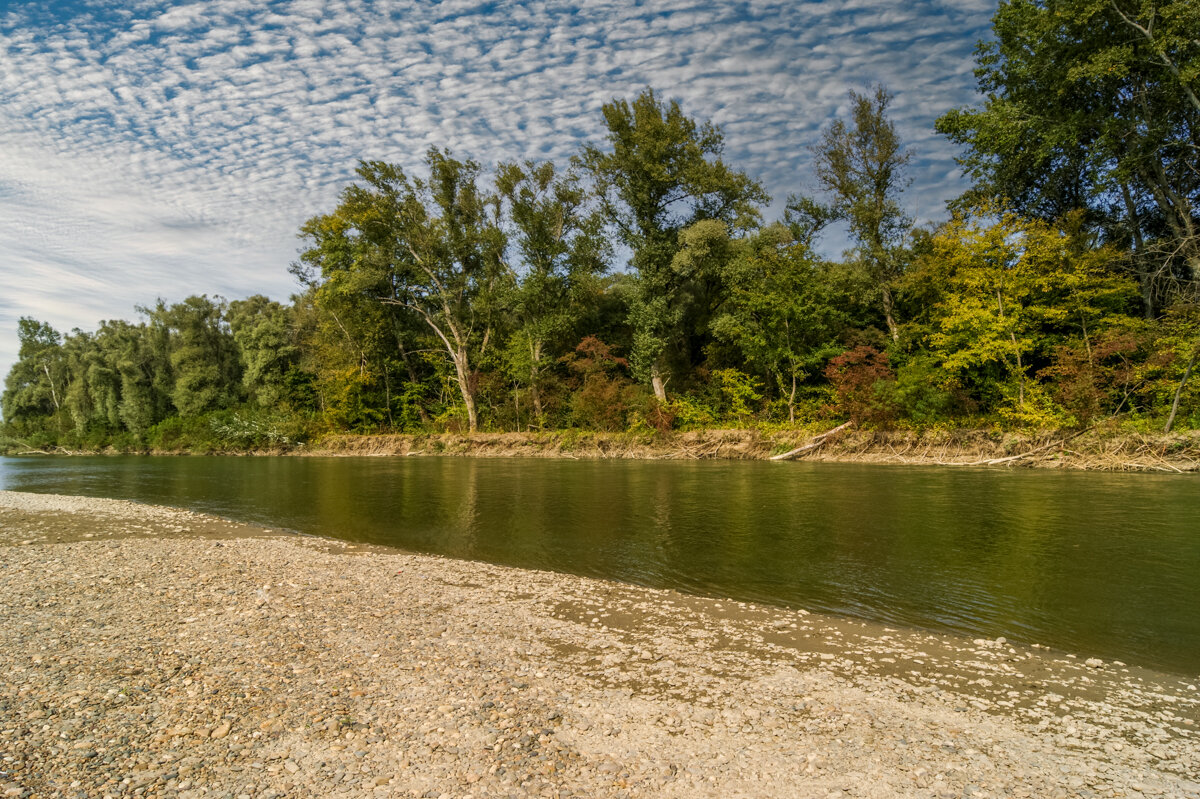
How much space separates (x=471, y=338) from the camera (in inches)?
1660

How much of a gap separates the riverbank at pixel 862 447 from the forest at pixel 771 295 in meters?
0.84

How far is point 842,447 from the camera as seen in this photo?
88.5 feet

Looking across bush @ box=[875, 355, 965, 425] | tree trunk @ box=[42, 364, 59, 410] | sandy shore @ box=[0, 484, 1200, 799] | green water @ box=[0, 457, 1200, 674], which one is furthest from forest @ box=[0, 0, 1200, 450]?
sandy shore @ box=[0, 484, 1200, 799]

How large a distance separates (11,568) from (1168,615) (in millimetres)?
16692

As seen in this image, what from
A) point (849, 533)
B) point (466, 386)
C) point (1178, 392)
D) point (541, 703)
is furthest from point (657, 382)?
point (541, 703)

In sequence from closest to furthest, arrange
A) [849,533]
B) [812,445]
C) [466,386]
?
[849,533]
[812,445]
[466,386]

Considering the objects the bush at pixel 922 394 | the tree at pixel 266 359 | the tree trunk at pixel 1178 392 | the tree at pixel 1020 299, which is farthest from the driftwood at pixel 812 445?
the tree at pixel 266 359

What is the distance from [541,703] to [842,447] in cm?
2500

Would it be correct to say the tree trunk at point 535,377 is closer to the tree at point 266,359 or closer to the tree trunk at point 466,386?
the tree trunk at point 466,386

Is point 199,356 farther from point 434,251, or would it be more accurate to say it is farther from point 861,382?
point 861,382

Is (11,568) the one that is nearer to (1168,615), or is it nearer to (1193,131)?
(1168,615)

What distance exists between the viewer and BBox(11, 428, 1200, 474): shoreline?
66.3 feet

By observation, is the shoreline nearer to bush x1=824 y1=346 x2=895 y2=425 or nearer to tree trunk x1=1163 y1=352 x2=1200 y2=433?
tree trunk x1=1163 y1=352 x2=1200 y2=433

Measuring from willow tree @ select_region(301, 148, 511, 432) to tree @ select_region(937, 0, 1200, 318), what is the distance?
28384 millimetres
